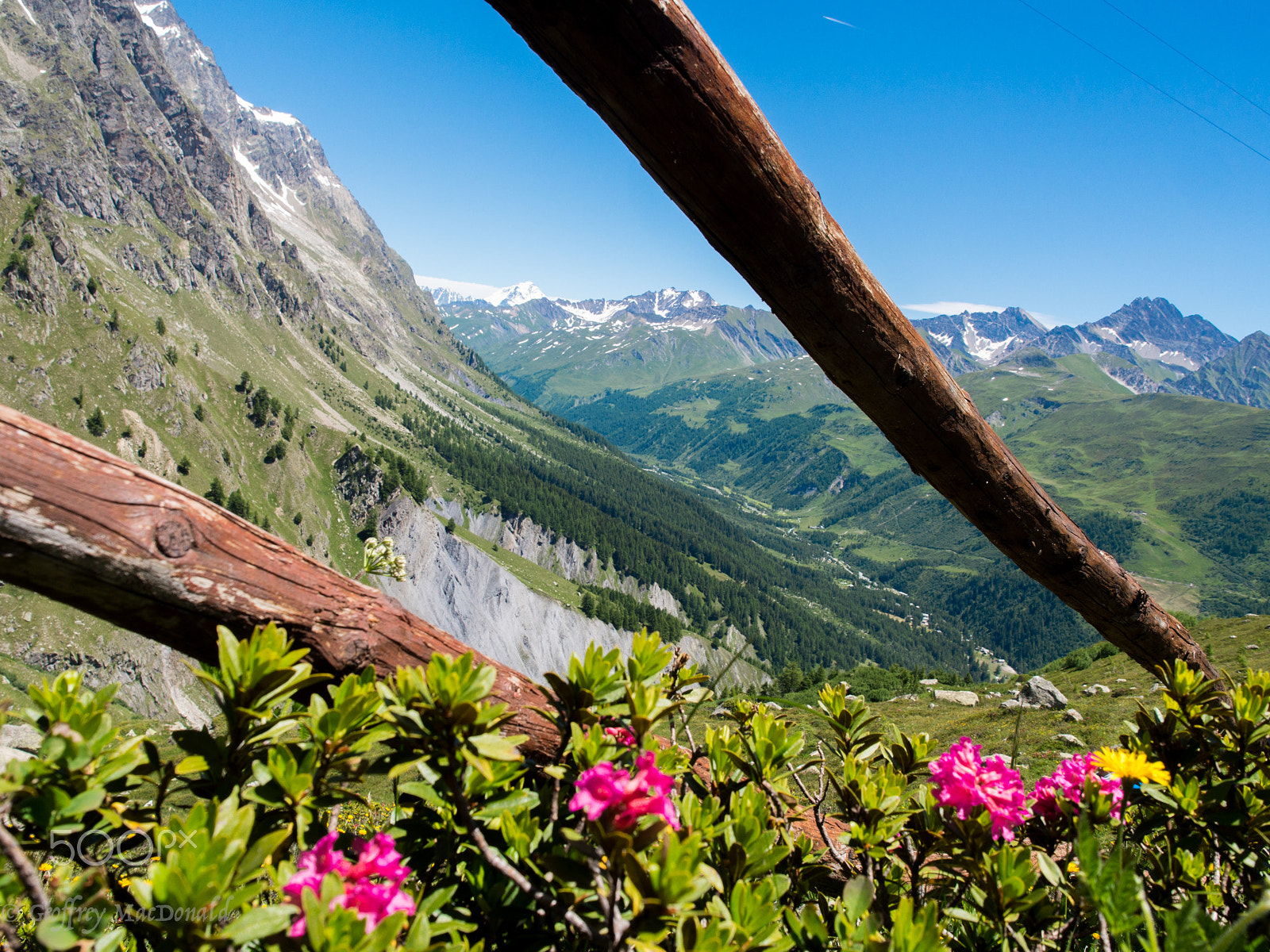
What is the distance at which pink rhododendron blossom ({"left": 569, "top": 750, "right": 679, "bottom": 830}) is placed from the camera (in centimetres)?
130

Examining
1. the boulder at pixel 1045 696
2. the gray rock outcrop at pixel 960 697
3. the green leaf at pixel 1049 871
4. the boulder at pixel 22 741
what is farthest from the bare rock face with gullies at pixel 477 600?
the green leaf at pixel 1049 871

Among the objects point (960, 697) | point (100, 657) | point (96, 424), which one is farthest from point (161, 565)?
point (96, 424)

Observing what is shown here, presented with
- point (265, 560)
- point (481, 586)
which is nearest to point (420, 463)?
point (481, 586)

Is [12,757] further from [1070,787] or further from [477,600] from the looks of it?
[477,600]

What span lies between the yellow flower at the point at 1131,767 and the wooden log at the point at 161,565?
7.43 feet

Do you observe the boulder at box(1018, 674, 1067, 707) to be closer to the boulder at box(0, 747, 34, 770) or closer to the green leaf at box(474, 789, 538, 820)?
the green leaf at box(474, 789, 538, 820)

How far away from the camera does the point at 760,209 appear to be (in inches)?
60.2

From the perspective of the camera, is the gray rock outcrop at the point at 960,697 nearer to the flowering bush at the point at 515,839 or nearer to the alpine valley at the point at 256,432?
the alpine valley at the point at 256,432

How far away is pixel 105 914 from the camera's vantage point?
123cm

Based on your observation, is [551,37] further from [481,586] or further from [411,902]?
[481,586]

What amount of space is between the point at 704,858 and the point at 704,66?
2.10m

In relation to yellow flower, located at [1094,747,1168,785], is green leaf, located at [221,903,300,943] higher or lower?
lower

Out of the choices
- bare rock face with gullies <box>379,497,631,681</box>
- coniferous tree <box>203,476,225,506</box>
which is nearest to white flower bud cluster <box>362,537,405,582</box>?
bare rock face with gullies <box>379,497,631,681</box>

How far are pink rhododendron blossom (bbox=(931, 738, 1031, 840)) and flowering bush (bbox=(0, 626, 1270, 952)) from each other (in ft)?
0.03
